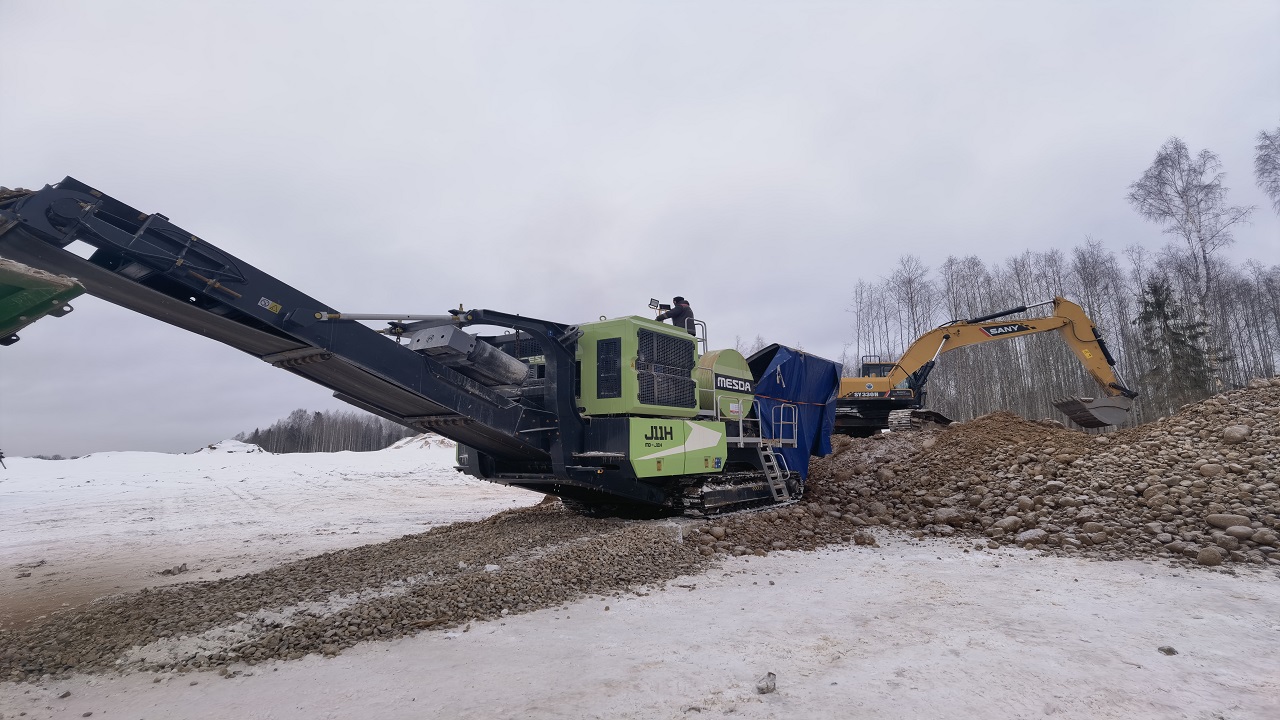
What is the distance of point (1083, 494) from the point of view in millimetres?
8469

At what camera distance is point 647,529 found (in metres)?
7.45

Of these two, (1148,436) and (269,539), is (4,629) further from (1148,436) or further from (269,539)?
(1148,436)

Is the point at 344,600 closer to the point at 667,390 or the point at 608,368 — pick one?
the point at 608,368

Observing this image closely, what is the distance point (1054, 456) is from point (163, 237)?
1156 centimetres

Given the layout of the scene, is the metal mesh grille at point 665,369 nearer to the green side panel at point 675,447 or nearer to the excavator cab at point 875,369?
the green side panel at point 675,447

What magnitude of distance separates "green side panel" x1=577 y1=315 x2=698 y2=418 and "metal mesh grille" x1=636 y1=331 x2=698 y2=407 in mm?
13

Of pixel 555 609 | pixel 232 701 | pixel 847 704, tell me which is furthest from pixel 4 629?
pixel 847 704

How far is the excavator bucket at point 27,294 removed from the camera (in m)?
3.54

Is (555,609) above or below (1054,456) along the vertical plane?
below

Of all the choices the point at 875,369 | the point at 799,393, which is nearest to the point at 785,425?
the point at 799,393

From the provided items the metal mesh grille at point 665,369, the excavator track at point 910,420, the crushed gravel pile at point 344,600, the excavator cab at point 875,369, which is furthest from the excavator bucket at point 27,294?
the excavator cab at point 875,369

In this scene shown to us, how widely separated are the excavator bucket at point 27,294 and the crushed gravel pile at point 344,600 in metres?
2.12

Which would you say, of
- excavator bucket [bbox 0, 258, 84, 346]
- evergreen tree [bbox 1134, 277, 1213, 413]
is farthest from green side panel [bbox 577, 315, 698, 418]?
evergreen tree [bbox 1134, 277, 1213, 413]

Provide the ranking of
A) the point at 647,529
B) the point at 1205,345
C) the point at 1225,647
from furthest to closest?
the point at 1205,345, the point at 647,529, the point at 1225,647
